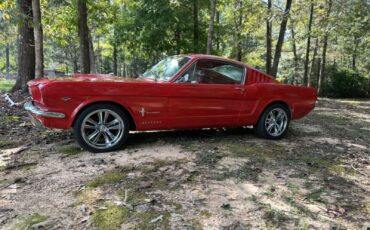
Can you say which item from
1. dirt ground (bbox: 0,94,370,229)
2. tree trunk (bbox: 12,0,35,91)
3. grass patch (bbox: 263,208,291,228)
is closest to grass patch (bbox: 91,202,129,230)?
dirt ground (bbox: 0,94,370,229)

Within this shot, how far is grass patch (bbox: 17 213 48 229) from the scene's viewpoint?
3.09m

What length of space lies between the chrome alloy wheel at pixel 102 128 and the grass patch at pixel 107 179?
2.98 feet

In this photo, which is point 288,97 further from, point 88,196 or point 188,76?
point 88,196

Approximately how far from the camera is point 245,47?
78.5 feet

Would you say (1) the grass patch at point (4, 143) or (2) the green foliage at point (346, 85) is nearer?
(1) the grass patch at point (4, 143)

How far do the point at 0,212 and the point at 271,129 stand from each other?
4815 mm

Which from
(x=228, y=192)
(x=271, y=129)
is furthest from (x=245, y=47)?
(x=228, y=192)

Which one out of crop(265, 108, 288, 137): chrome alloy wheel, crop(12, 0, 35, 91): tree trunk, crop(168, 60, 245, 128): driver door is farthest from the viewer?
crop(12, 0, 35, 91): tree trunk

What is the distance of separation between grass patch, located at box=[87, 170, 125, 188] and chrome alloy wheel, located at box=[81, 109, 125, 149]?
2.98 ft

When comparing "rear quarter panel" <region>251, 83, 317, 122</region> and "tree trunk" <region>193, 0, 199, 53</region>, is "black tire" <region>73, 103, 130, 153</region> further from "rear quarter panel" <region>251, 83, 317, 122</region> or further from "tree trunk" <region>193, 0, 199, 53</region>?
"tree trunk" <region>193, 0, 199, 53</region>

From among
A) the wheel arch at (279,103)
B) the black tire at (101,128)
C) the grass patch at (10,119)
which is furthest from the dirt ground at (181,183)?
the grass patch at (10,119)

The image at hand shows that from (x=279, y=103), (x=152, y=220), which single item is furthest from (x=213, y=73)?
(x=152, y=220)

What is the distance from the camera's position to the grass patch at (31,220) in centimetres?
309

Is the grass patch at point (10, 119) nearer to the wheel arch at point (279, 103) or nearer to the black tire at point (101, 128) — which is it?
the black tire at point (101, 128)
